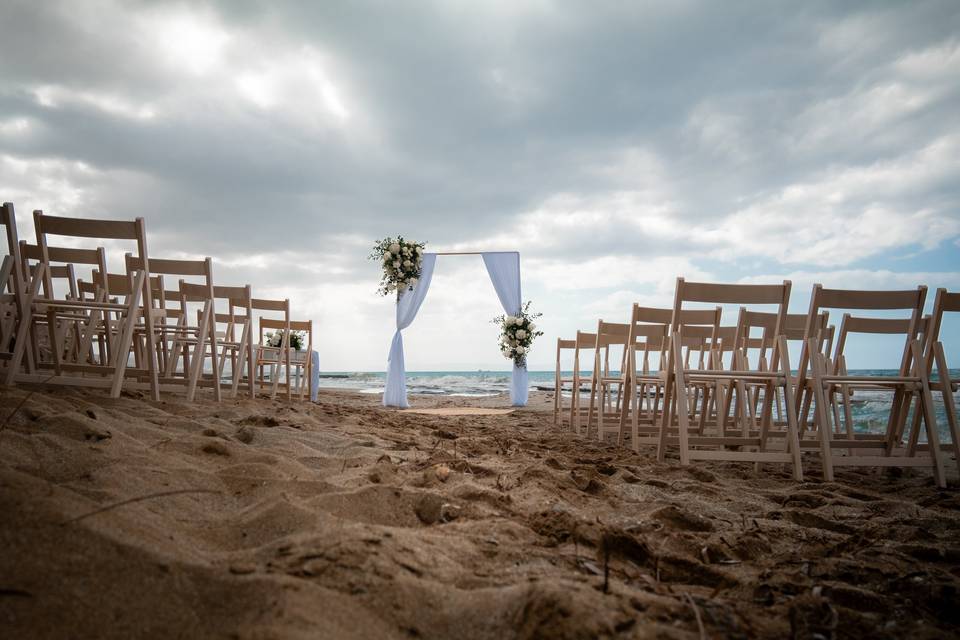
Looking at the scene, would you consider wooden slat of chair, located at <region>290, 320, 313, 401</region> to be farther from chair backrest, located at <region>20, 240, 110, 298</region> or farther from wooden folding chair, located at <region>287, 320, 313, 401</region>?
chair backrest, located at <region>20, 240, 110, 298</region>

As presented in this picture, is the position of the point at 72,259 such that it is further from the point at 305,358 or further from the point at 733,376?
the point at 733,376

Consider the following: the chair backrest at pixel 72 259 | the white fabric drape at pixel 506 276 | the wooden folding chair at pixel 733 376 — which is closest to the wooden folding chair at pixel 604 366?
the wooden folding chair at pixel 733 376

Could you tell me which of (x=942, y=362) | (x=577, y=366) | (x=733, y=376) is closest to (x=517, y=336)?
(x=577, y=366)

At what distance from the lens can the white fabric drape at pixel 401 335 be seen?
8766 mm

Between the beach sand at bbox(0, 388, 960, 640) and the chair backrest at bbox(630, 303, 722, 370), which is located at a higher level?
the chair backrest at bbox(630, 303, 722, 370)

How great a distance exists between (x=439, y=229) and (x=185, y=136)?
5550 mm

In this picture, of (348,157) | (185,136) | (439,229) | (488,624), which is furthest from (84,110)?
(488,624)

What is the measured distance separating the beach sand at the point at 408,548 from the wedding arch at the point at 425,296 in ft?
21.8

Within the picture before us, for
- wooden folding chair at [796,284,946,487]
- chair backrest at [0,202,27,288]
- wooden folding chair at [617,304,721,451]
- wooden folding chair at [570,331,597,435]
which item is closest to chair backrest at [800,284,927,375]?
wooden folding chair at [796,284,946,487]

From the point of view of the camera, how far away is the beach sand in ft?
2.41

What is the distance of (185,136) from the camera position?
642 cm

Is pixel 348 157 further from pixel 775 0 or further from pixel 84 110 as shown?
pixel 775 0

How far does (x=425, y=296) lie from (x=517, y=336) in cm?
209

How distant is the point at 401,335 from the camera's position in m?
9.28
